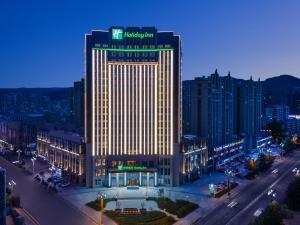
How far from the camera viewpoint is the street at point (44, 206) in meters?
55.8

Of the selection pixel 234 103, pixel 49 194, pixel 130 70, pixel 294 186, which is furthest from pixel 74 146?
pixel 234 103

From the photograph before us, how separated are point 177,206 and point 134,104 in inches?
1077

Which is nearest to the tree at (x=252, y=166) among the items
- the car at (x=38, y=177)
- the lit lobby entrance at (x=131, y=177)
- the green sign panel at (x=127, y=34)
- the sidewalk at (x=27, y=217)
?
the lit lobby entrance at (x=131, y=177)

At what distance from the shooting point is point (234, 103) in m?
120

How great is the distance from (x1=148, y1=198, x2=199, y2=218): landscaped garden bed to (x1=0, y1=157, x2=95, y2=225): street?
13185 mm

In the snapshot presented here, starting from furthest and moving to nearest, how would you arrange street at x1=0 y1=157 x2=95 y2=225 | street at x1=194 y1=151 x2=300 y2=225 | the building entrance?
the building entrance
street at x1=194 y1=151 x2=300 y2=225
street at x1=0 y1=157 x2=95 y2=225

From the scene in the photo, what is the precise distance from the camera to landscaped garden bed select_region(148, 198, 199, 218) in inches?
2321

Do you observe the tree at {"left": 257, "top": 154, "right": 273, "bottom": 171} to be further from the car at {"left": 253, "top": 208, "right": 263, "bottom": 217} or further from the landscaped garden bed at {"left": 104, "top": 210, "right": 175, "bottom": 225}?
the landscaped garden bed at {"left": 104, "top": 210, "right": 175, "bottom": 225}

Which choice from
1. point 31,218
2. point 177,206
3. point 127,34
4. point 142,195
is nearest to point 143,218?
point 177,206

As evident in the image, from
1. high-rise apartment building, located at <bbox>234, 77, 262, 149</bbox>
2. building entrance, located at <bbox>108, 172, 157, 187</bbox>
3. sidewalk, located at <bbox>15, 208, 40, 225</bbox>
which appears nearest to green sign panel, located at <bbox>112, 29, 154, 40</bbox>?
building entrance, located at <bbox>108, 172, 157, 187</bbox>

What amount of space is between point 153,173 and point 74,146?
61.1 ft

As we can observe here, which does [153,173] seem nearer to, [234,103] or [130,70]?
[130,70]

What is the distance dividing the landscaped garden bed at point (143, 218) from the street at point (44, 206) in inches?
156

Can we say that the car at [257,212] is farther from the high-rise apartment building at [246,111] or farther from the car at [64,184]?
the high-rise apartment building at [246,111]
